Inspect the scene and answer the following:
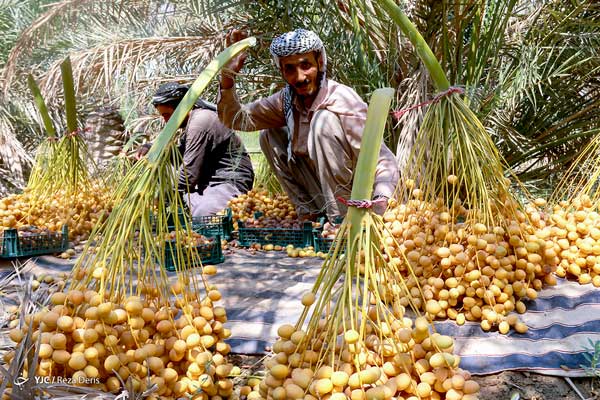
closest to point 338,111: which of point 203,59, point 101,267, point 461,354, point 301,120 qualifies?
point 301,120

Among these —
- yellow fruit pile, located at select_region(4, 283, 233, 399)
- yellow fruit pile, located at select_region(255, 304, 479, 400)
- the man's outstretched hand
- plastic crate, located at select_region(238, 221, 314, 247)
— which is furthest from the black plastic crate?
yellow fruit pile, located at select_region(255, 304, 479, 400)

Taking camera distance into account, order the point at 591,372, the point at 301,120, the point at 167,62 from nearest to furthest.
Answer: the point at 591,372
the point at 301,120
the point at 167,62

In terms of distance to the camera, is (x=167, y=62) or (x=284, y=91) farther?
(x=167, y=62)

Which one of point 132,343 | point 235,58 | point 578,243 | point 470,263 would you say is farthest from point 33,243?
point 578,243

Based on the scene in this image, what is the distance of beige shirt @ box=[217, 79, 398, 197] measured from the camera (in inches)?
90.7

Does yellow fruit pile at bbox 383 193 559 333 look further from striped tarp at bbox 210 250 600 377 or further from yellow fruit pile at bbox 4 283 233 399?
yellow fruit pile at bbox 4 283 233 399

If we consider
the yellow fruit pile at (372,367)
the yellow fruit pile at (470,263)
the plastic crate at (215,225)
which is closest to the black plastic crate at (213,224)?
the plastic crate at (215,225)

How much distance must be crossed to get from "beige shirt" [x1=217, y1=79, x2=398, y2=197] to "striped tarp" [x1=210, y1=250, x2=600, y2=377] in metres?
0.61

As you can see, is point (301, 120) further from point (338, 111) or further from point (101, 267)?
point (101, 267)

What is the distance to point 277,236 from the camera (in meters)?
2.74

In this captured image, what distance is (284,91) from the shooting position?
8.58ft

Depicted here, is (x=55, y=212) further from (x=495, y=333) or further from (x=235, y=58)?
(x=495, y=333)

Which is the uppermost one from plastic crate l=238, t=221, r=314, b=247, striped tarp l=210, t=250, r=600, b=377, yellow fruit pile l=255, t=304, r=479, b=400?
plastic crate l=238, t=221, r=314, b=247

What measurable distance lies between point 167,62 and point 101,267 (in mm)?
3648
